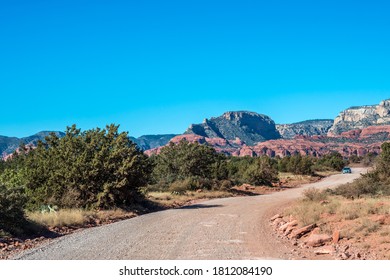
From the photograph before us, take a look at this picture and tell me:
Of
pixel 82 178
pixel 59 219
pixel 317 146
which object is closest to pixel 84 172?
pixel 82 178

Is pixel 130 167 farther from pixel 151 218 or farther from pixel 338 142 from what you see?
pixel 338 142

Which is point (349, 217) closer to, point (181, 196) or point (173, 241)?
point (173, 241)

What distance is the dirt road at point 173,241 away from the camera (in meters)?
10.1

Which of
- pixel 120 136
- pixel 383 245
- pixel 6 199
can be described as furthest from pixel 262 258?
pixel 120 136

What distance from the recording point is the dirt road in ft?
33.1

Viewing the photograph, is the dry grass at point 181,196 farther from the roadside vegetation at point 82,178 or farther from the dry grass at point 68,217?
the dry grass at point 68,217

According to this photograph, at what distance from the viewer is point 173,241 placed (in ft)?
39.7

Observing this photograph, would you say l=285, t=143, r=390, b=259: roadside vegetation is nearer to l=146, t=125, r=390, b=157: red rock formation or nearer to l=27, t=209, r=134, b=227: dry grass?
l=27, t=209, r=134, b=227: dry grass

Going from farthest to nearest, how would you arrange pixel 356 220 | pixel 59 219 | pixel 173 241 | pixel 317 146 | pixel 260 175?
pixel 317 146 → pixel 260 175 → pixel 59 219 → pixel 356 220 → pixel 173 241

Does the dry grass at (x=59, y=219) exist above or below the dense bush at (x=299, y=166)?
above

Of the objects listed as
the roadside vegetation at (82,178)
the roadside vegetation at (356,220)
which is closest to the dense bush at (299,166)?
the roadside vegetation at (82,178)
